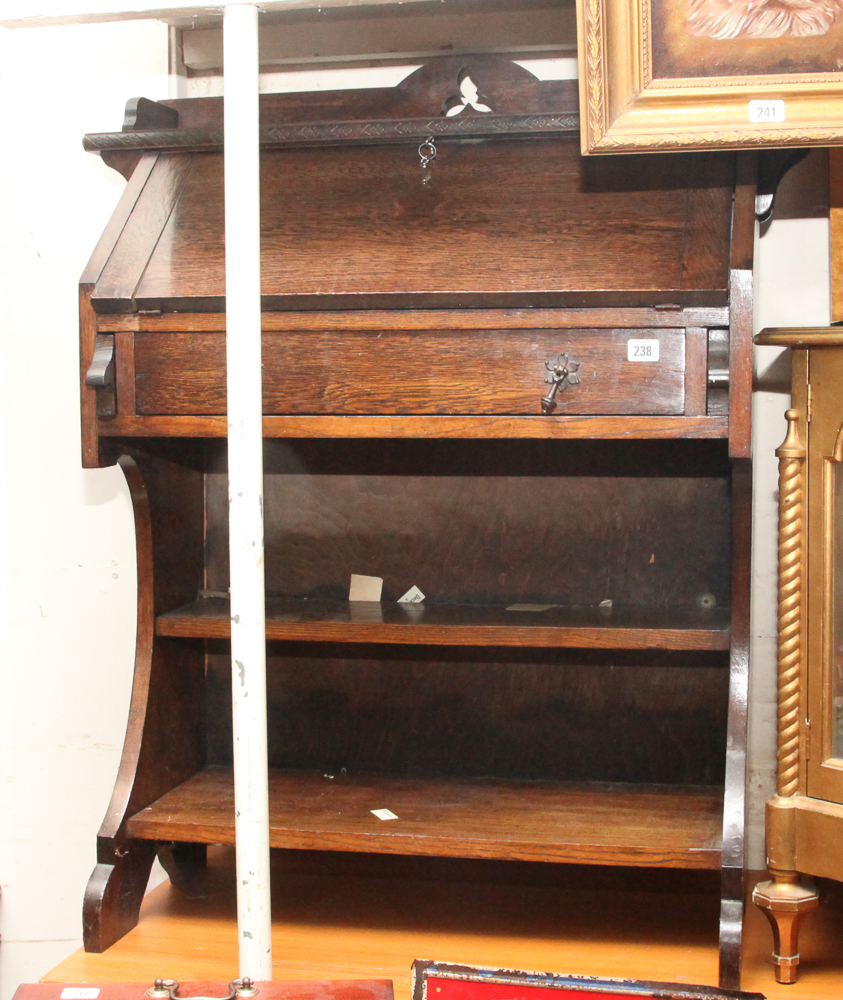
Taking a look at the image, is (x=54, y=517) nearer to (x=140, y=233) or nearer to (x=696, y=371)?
(x=140, y=233)

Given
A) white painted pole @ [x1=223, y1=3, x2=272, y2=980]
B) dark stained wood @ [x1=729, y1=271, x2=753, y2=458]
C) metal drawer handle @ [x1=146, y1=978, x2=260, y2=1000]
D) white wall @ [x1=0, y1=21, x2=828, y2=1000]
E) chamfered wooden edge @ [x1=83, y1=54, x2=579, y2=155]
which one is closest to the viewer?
metal drawer handle @ [x1=146, y1=978, x2=260, y2=1000]

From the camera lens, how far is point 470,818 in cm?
154

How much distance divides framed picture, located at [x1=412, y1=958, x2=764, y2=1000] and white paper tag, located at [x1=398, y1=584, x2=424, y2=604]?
2.43 ft

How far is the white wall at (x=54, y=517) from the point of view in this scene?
6.55 feet

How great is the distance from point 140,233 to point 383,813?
3.18ft

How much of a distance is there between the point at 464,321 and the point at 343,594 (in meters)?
0.66

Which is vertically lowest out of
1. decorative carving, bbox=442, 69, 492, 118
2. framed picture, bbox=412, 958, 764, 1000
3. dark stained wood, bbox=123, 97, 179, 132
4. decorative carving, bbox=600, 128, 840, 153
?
framed picture, bbox=412, 958, 764, 1000

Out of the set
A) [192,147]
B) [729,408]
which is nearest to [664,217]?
[729,408]

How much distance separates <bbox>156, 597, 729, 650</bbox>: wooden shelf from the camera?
4.88 feet

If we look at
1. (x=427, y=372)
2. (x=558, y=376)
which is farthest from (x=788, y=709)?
(x=427, y=372)

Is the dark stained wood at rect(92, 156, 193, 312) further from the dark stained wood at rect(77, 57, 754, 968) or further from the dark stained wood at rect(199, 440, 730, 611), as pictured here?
the dark stained wood at rect(199, 440, 730, 611)

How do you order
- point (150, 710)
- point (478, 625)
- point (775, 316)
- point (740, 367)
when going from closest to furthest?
point (740, 367) → point (478, 625) → point (150, 710) → point (775, 316)

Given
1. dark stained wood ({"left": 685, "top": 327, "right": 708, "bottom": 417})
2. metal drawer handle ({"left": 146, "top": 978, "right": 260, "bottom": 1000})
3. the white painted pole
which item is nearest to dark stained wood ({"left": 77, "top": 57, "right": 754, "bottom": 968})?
dark stained wood ({"left": 685, "top": 327, "right": 708, "bottom": 417})

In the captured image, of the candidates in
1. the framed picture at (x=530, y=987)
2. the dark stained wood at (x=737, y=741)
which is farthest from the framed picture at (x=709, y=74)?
the framed picture at (x=530, y=987)
